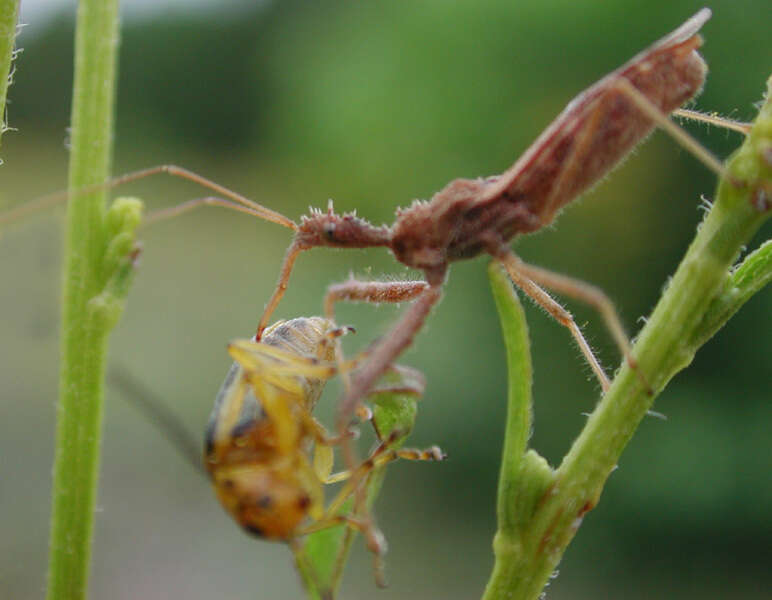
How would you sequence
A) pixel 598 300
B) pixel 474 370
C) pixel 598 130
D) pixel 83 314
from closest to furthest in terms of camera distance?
pixel 83 314 → pixel 598 300 → pixel 598 130 → pixel 474 370

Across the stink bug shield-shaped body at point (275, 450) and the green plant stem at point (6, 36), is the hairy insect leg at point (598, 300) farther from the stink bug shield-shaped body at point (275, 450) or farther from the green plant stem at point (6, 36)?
the green plant stem at point (6, 36)

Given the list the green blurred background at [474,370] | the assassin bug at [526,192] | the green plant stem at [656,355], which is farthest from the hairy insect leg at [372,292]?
the green blurred background at [474,370]

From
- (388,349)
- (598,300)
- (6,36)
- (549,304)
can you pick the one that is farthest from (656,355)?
(6,36)

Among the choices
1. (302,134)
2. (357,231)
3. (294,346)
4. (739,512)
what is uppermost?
(302,134)

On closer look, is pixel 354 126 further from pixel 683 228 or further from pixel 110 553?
pixel 110 553

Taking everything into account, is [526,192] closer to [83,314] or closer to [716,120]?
[716,120]

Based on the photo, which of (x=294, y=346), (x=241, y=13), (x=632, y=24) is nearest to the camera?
(x=294, y=346)

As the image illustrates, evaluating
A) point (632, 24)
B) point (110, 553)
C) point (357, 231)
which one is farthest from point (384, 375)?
point (110, 553)

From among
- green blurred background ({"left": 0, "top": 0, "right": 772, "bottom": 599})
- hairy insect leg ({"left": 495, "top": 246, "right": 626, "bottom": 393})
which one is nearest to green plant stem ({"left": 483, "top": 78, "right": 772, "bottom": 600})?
hairy insect leg ({"left": 495, "top": 246, "right": 626, "bottom": 393})
